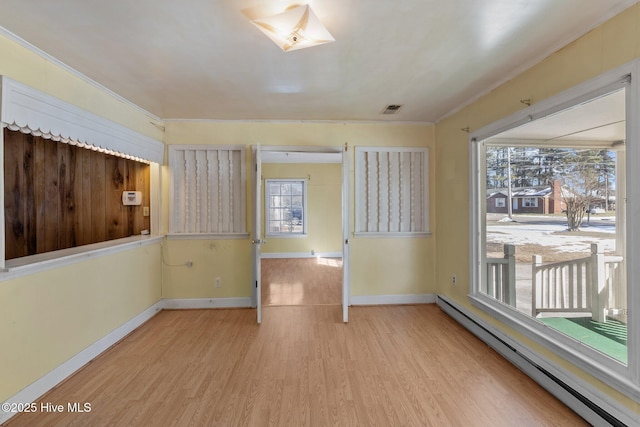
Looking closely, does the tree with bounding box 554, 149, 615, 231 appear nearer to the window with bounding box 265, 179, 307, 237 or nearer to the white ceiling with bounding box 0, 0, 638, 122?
the white ceiling with bounding box 0, 0, 638, 122

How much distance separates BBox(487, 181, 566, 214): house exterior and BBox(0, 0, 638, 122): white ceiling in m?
1.00

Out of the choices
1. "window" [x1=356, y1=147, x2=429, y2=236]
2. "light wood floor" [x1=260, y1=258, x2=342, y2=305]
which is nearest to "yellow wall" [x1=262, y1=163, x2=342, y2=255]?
"light wood floor" [x1=260, y1=258, x2=342, y2=305]

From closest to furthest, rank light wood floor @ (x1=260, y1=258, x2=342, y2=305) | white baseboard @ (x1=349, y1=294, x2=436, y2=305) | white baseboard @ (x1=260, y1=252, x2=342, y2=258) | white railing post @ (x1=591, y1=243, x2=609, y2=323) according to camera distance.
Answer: white railing post @ (x1=591, y1=243, x2=609, y2=323) → white baseboard @ (x1=349, y1=294, x2=436, y2=305) → light wood floor @ (x1=260, y1=258, x2=342, y2=305) → white baseboard @ (x1=260, y1=252, x2=342, y2=258)

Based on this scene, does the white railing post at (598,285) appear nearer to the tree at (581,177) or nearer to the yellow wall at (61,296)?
the tree at (581,177)

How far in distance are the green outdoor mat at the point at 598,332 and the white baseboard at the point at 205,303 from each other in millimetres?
3065

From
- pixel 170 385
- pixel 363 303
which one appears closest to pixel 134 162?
pixel 170 385

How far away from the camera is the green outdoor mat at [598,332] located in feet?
5.50

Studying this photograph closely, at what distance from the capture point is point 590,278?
2094 mm

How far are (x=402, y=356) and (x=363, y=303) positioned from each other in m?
1.23

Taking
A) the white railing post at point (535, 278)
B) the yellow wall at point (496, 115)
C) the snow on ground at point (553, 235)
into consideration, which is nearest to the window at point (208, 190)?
the yellow wall at point (496, 115)

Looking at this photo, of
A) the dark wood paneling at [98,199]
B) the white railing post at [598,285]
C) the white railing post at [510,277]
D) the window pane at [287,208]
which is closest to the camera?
the white railing post at [598,285]

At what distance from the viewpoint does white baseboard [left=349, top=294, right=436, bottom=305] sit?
362cm

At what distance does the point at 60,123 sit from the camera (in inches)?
80.5

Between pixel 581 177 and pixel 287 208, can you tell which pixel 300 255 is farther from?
pixel 581 177
